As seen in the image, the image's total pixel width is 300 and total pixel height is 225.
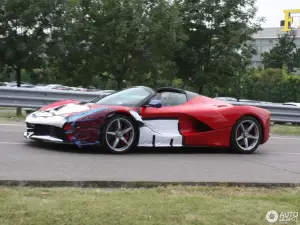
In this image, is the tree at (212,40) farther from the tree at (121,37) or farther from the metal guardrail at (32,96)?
the metal guardrail at (32,96)

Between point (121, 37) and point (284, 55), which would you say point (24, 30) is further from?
point (284, 55)

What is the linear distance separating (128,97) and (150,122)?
652 mm

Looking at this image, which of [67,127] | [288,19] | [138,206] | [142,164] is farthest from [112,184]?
[288,19]

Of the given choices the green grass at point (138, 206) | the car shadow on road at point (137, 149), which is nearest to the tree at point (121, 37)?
the car shadow on road at point (137, 149)

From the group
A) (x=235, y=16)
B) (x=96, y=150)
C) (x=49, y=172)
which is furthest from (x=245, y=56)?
(x=49, y=172)

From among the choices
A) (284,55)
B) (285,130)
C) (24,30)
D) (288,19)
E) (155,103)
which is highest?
(288,19)

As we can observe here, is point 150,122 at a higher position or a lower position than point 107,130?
higher

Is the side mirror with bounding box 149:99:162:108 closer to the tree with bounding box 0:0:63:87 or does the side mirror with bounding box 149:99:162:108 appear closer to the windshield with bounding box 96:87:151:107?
the windshield with bounding box 96:87:151:107

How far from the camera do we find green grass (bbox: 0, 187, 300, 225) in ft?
13.3

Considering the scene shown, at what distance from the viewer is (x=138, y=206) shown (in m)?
4.51

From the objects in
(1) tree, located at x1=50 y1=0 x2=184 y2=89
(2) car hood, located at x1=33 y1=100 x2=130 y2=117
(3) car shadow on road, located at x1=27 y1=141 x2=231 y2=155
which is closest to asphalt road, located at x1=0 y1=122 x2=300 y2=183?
(3) car shadow on road, located at x1=27 y1=141 x2=231 y2=155

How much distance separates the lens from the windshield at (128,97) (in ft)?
28.0

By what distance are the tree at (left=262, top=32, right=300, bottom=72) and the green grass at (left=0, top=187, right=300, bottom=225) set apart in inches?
2632

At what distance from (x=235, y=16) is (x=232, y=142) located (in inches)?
500
